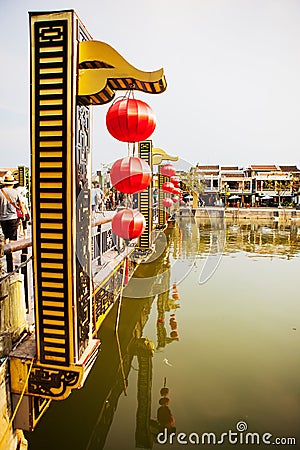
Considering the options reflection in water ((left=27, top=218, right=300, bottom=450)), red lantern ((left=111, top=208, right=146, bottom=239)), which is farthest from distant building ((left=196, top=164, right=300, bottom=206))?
red lantern ((left=111, top=208, right=146, bottom=239))

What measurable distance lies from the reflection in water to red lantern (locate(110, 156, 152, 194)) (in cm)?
234

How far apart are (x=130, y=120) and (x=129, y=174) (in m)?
0.62

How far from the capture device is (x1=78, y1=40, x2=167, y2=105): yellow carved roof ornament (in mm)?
2336

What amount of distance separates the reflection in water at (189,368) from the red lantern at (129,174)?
2340 mm

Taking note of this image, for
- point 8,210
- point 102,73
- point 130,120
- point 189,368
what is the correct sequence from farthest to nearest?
point 8,210, point 189,368, point 130,120, point 102,73

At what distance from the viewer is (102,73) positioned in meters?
2.35

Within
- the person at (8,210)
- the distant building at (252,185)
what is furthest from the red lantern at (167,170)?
the distant building at (252,185)

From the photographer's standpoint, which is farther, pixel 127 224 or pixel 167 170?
pixel 167 170

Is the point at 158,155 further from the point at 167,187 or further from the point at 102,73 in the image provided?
the point at 102,73

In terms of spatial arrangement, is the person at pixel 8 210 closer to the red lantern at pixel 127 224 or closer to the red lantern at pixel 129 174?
the red lantern at pixel 127 224

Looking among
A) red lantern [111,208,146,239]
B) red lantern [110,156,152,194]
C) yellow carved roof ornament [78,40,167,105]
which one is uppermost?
yellow carved roof ornament [78,40,167,105]

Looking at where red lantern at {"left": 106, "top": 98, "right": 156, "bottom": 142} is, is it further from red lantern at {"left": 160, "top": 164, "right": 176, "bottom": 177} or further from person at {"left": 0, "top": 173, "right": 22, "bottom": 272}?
red lantern at {"left": 160, "top": 164, "right": 176, "bottom": 177}

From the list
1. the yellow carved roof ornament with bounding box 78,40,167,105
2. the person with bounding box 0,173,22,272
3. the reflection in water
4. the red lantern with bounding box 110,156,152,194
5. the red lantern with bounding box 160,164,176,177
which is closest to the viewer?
the yellow carved roof ornament with bounding box 78,40,167,105

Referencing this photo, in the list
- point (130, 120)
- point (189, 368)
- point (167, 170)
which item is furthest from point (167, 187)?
point (130, 120)
